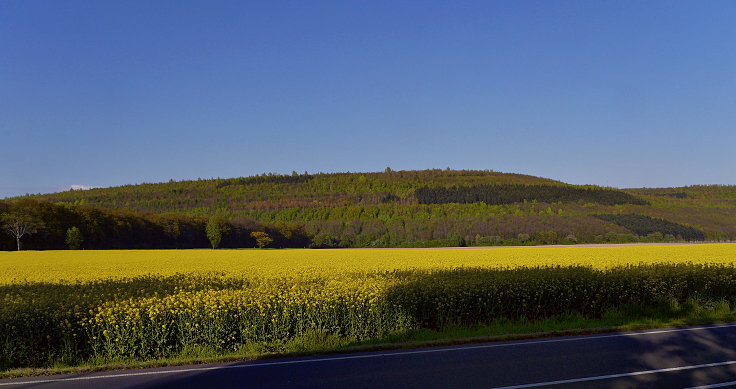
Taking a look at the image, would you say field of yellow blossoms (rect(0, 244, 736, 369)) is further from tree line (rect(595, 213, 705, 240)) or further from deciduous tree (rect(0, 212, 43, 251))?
tree line (rect(595, 213, 705, 240))

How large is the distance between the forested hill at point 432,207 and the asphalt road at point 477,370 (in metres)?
71.0

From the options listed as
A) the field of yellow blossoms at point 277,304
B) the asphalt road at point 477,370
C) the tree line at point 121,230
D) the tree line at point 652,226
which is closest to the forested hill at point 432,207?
the tree line at point 652,226

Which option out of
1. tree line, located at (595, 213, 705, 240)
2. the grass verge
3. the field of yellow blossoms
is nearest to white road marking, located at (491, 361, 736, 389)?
the grass verge

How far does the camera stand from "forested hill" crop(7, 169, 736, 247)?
89938 millimetres

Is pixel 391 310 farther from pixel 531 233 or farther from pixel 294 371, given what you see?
pixel 531 233

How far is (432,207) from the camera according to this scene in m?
116

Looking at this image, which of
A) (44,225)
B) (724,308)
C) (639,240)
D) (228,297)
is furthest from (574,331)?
(639,240)

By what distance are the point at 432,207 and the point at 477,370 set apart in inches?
4186

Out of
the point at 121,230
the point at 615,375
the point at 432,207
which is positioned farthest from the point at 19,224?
the point at 432,207

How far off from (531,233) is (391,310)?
73.8 metres

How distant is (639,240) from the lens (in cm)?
8031

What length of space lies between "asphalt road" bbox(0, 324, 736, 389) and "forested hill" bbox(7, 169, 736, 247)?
7097 centimetres

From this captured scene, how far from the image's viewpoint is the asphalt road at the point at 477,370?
31.9 feet

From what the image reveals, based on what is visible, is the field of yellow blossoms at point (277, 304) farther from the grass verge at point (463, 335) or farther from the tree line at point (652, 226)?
the tree line at point (652, 226)
